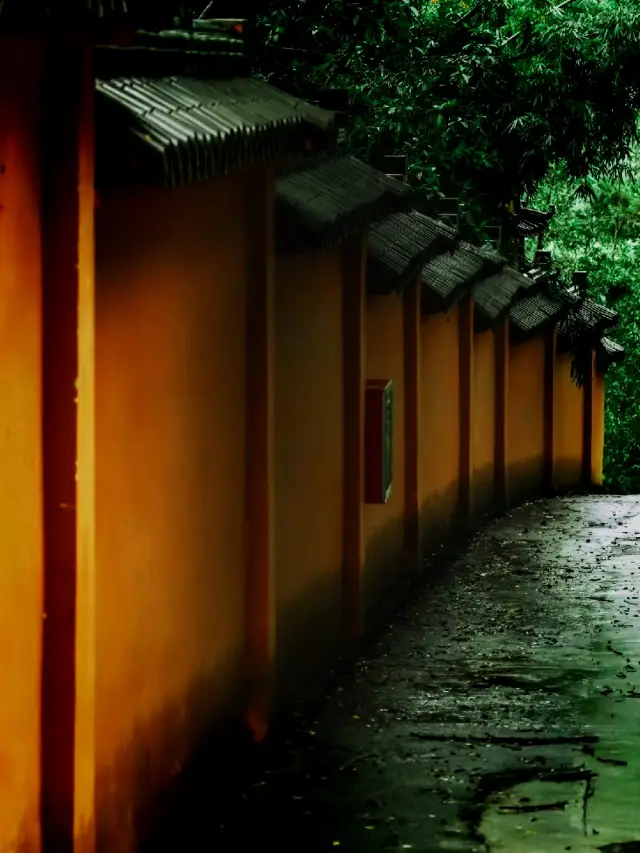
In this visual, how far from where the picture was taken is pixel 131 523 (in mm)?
6645

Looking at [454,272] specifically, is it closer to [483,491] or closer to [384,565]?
[384,565]

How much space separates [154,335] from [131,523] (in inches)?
31.9

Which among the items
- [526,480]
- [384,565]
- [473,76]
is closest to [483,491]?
[526,480]

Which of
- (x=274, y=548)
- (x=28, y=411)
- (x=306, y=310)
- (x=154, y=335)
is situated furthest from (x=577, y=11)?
(x=28, y=411)

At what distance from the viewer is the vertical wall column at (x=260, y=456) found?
343 inches

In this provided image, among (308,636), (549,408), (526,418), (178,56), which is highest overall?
(178,56)

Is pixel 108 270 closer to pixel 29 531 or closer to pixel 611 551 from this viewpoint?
pixel 29 531

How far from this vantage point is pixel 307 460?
10.4 meters

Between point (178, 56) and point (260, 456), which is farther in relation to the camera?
point (260, 456)

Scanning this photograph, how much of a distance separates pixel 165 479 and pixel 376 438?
4946 mm

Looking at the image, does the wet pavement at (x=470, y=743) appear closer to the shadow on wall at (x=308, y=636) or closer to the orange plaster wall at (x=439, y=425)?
the shadow on wall at (x=308, y=636)

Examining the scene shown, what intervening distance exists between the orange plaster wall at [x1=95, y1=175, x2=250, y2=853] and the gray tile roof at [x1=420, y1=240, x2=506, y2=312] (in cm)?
649

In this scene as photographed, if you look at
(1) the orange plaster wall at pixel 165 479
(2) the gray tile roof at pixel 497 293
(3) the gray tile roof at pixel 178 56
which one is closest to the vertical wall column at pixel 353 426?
(1) the orange plaster wall at pixel 165 479

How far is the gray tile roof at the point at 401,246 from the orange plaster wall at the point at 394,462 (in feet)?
1.67
